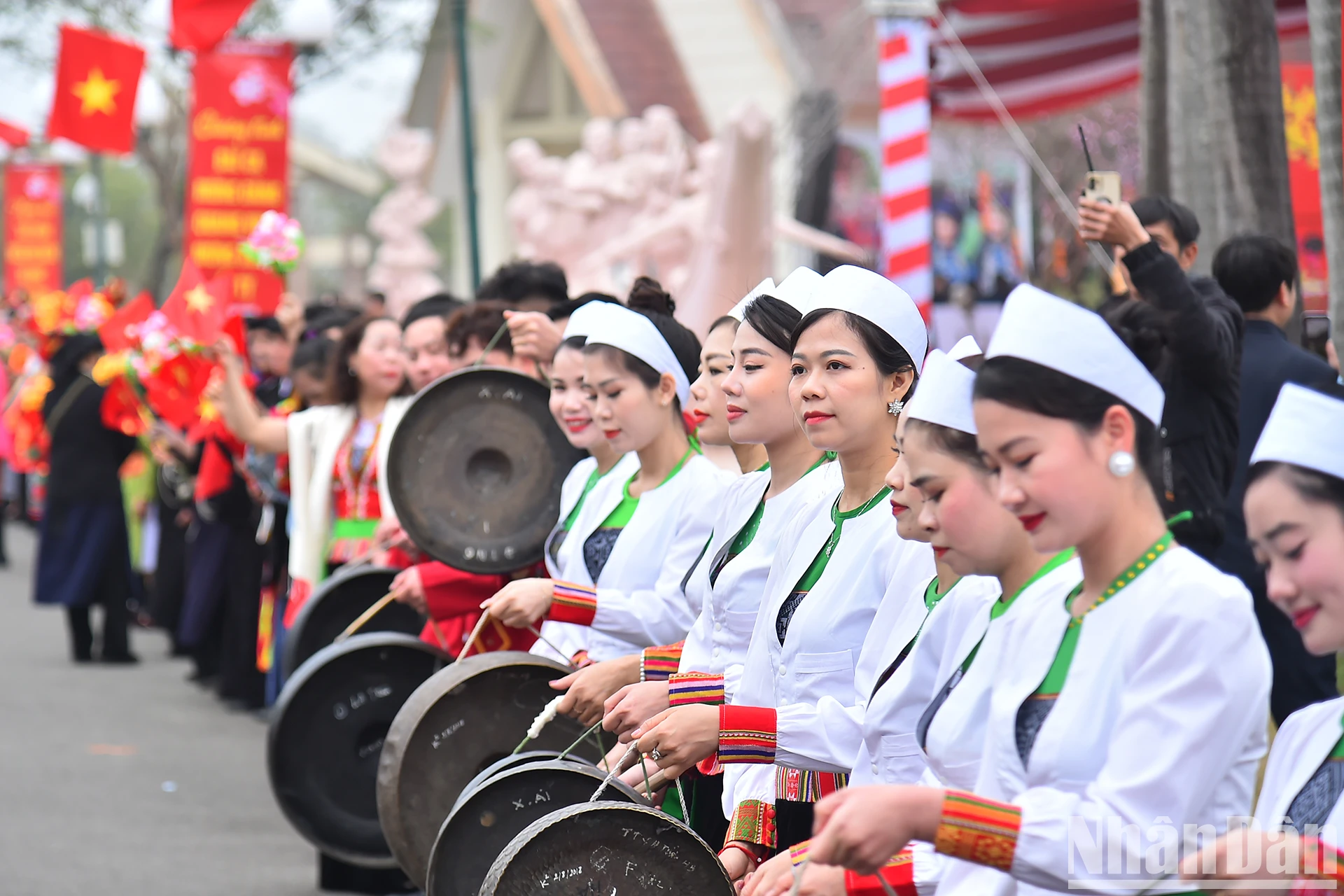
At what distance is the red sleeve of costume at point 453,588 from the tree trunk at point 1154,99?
12.8 ft

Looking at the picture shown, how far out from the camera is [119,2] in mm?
25547

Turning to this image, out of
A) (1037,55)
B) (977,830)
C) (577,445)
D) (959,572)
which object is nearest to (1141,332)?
(959,572)

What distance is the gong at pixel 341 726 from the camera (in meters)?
5.67

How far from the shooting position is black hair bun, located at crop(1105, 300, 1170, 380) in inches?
112

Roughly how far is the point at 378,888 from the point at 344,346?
2475 millimetres

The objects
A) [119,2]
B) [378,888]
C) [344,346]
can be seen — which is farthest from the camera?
[119,2]

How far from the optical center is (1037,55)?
1191cm

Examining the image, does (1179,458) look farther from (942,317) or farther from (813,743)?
(942,317)

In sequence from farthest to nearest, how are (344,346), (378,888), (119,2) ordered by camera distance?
(119,2) < (344,346) < (378,888)

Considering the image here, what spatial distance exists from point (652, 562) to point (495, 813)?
1086 millimetres

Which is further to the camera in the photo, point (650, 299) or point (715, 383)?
point (650, 299)

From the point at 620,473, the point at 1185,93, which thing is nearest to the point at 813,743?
the point at 620,473

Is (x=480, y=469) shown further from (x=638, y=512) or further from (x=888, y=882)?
(x=888, y=882)

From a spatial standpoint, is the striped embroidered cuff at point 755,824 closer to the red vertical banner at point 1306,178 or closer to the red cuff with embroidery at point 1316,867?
the red cuff with embroidery at point 1316,867
